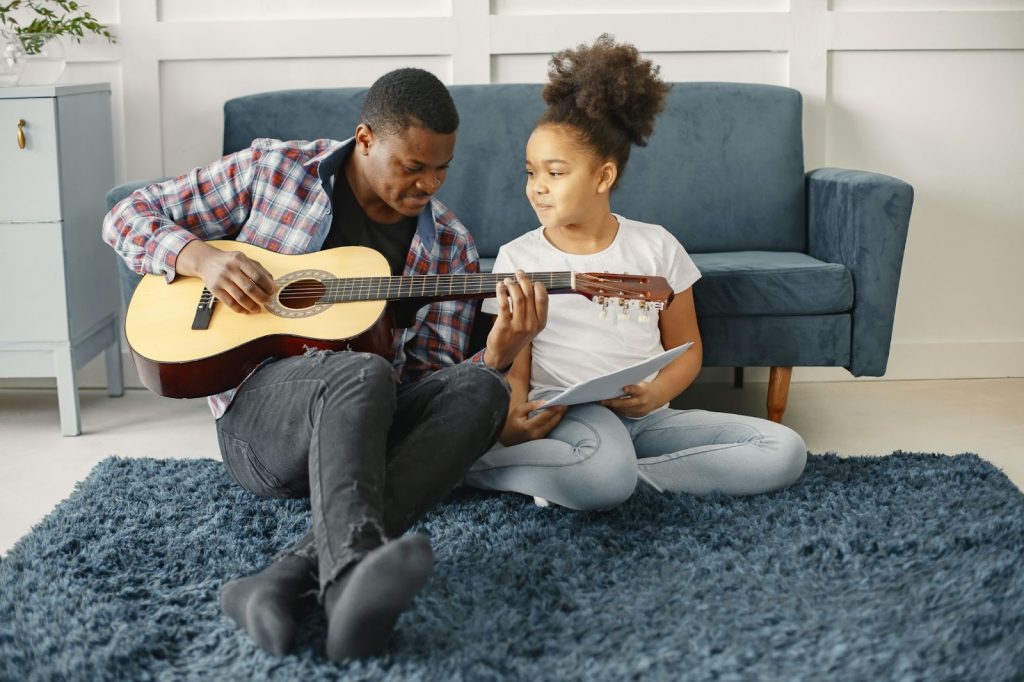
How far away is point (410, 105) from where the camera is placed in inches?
67.0

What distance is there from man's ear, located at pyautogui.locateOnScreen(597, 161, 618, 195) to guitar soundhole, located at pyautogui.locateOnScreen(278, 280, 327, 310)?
1.73 feet

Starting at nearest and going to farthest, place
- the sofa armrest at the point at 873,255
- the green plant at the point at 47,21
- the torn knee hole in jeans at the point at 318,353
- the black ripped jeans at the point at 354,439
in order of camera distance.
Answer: the black ripped jeans at the point at 354,439 < the torn knee hole in jeans at the point at 318,353 < the sofa armrest at the point at 873,255 < the green plant at the point at 47,21

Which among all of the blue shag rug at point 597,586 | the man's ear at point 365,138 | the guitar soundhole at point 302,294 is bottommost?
the blue shag rug at point 597,586

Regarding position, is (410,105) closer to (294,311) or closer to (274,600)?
(294,311)

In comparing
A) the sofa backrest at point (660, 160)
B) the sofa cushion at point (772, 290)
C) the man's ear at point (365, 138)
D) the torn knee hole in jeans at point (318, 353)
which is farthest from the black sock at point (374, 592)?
the sofa backrest at point (660, 160)

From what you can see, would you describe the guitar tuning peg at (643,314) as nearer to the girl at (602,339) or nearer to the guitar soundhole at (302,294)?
the girl at (602,339)

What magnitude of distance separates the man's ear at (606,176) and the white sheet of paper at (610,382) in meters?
0.35

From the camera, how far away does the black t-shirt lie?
1.84 meters

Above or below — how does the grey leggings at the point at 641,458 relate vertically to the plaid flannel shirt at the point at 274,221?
below

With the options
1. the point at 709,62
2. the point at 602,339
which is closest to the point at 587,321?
the point at 602,339

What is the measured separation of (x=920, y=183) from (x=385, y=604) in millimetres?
2268

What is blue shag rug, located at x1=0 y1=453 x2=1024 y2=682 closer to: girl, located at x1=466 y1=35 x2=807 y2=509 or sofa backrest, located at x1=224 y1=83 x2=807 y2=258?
girl, located at x1=466 y1=35 x2=807 y2=509

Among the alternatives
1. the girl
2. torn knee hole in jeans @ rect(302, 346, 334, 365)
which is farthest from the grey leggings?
torn knee hole in jeans @ rect(302, 346, 334, 365)

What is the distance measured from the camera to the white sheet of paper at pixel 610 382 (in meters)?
1.62
